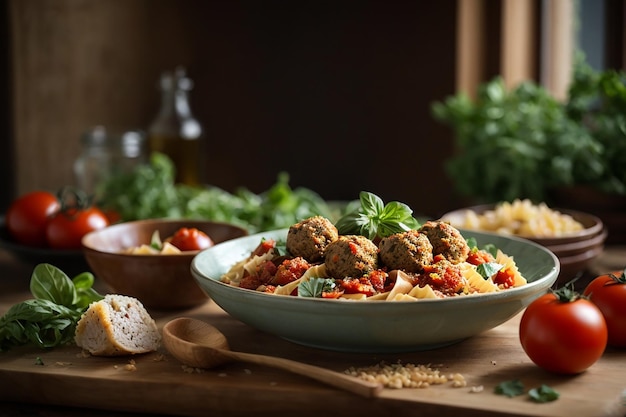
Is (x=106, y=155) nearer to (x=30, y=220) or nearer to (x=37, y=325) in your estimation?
(x=30, y=220)

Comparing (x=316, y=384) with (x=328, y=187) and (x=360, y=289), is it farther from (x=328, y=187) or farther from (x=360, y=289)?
(x=328, y=187)

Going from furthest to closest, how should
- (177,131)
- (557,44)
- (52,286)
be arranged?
1. (557,44)
2. (177,131)
3. (52,286)

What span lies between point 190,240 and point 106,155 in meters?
1.87

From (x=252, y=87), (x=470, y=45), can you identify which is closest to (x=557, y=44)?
(x=470, y=45)

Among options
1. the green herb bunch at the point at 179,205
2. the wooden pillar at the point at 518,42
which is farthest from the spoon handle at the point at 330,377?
the wooden pillar at the point at 518,42

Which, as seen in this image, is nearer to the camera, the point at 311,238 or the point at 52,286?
the point at 311,238

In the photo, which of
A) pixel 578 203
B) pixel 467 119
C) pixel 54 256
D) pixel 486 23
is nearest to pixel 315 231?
pixel 54 256

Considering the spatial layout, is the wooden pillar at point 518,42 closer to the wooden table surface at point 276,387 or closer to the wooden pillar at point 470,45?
the wooden pillar at point 470,45

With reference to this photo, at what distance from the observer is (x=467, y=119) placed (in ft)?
14.6

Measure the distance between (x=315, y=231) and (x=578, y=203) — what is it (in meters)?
2.08

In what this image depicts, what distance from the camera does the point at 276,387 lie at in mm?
1996

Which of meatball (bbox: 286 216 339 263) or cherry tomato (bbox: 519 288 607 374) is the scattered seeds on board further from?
meatball (bbox: 286 216 339 263)

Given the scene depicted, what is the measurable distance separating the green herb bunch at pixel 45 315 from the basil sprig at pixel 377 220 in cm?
83

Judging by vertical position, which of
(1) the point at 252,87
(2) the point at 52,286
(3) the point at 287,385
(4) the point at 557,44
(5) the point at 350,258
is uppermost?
(4) the point at 557,44
